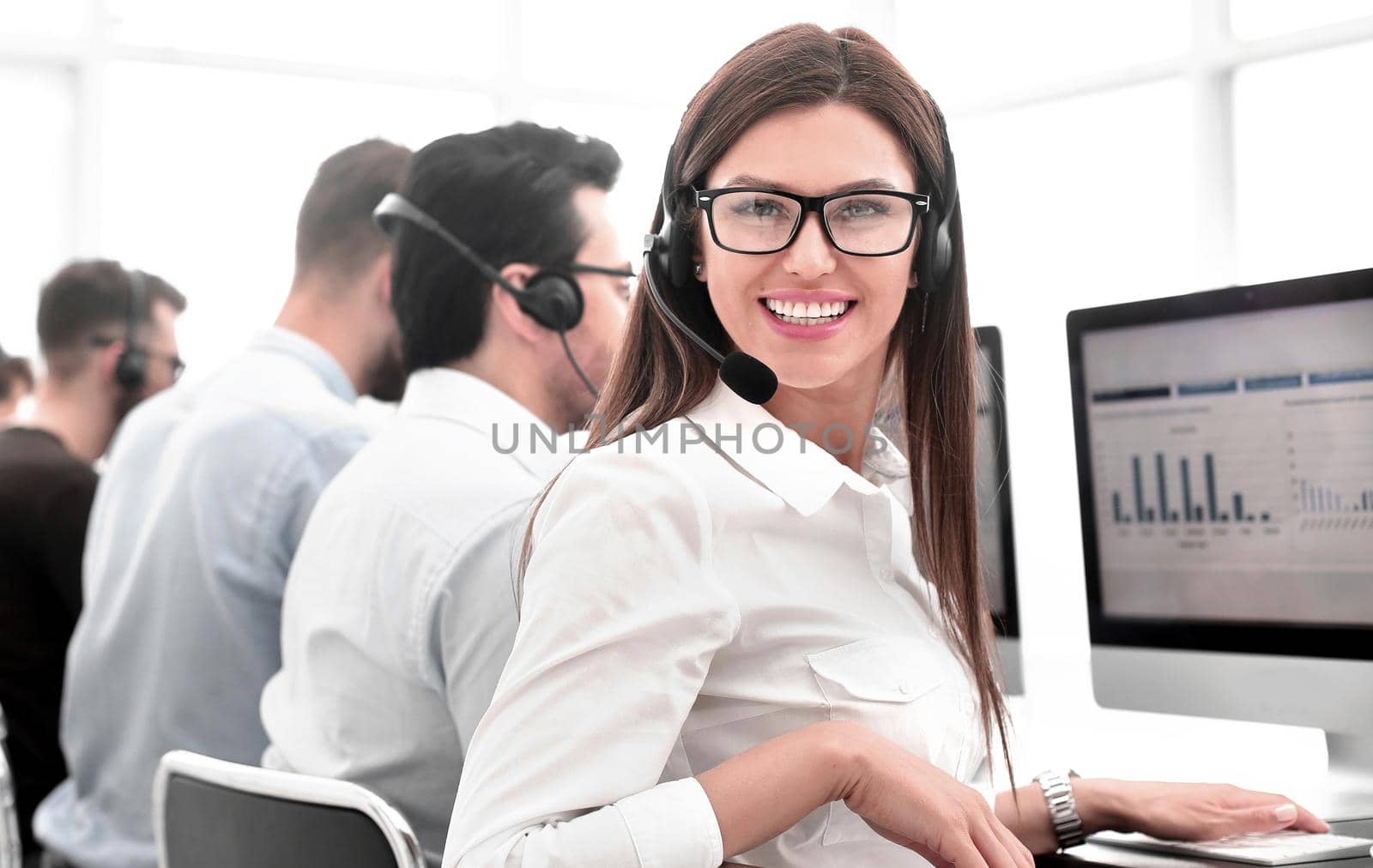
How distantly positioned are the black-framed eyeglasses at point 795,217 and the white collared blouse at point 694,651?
14 centimetres

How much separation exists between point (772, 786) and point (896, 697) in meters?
0.18

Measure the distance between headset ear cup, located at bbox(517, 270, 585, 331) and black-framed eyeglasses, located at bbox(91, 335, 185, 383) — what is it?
5.18 feet

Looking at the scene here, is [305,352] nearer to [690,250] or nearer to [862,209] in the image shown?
[690,250]

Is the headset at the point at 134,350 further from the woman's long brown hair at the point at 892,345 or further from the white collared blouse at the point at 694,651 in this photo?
the white collared blouse at the point at 694,651

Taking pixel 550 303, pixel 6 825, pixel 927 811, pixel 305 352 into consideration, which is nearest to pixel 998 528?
pixel 550 303

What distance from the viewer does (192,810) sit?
118 centimetres

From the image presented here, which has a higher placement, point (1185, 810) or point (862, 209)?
point (862, 209)

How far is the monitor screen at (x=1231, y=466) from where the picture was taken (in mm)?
1463

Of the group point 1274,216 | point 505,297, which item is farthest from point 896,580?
point 1274,216

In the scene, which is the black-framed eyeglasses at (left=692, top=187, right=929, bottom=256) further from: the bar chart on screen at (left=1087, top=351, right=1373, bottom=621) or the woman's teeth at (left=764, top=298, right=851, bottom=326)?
the bar chart on screen at (left=1087, top=351, right=1373, bottom=621)

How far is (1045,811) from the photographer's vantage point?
1190 millimetres

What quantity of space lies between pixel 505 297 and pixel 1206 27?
105 inches

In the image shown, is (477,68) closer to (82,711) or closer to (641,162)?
(641,162)

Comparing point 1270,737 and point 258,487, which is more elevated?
point 258,487
